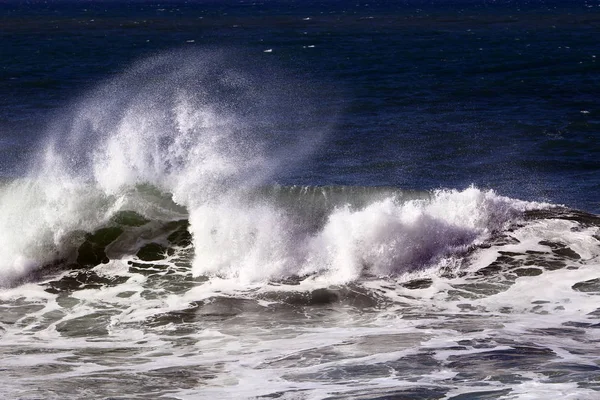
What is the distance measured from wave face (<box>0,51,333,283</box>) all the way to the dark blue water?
0.96 metres

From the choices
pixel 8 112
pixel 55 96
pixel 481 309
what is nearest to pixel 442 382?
pixel 481 309

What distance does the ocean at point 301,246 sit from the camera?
1028cm

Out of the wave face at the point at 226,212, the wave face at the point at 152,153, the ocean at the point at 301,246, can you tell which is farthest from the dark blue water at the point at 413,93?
the wave face at the point at 226,212

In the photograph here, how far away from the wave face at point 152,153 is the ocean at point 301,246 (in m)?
0.07

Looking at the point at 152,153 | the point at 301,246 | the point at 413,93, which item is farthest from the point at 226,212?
the point at 413,93

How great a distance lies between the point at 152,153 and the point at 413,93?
17102mm

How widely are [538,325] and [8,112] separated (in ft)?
75.1

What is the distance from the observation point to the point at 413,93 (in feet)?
112

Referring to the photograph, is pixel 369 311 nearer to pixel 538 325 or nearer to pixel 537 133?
pixel 538 325

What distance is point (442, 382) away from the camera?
9.59 m

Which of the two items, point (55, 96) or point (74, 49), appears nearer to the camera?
point (55, 96)

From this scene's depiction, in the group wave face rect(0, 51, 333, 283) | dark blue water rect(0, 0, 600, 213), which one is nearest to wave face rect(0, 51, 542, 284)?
wave face rect(0, 51, 333, 283)

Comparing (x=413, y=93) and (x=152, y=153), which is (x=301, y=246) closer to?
(x=152, y=153)

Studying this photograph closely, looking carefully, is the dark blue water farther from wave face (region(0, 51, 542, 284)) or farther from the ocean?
wave face (region(0, 51, 542, 284))
